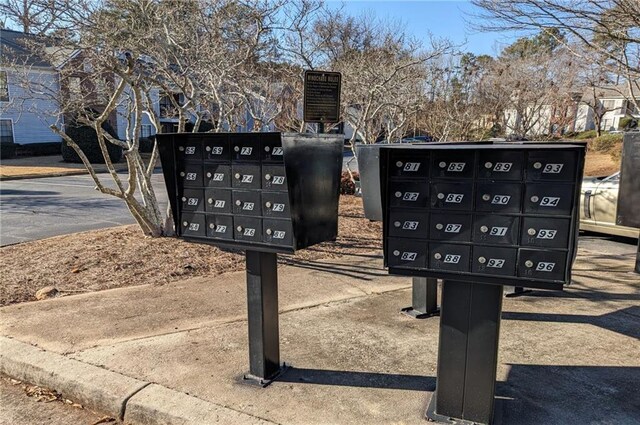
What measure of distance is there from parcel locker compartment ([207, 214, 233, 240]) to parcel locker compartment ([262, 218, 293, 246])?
240 millimetres

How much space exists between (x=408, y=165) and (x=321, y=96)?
8.54 ft

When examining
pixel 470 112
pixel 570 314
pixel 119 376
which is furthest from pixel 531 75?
pixel 119 376

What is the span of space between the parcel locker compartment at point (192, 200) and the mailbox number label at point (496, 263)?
1.69 metres

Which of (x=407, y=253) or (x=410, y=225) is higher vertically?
(x=410, y=225)

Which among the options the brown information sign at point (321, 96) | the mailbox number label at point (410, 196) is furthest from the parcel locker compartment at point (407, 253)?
the brown information sign at point (321, 96)

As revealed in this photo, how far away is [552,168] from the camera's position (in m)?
2.23

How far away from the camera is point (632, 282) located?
17.5ft

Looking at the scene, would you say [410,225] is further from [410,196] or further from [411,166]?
[411,166]

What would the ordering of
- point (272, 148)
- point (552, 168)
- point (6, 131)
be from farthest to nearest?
point (6, 131) → point (272, 148) → point (552, 168)

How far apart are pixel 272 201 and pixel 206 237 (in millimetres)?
537

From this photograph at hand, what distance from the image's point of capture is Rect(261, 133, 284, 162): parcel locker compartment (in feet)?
8.89

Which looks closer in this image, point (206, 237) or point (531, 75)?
point (206, 237)

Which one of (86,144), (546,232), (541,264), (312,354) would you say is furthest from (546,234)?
(86,144)

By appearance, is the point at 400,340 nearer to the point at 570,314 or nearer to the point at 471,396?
the point at 471,396
